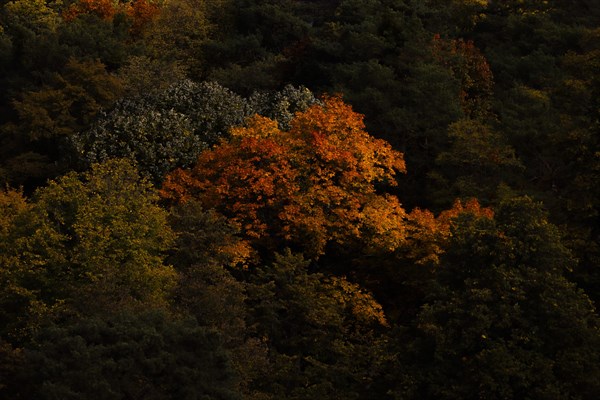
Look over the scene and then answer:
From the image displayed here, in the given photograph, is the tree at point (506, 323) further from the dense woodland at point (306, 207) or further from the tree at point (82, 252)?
the tree at point (82, 252)

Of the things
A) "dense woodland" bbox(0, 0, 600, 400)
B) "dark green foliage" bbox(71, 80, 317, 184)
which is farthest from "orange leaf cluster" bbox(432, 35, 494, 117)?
"dark green foliage" bbox(71, 80, 317, 184)

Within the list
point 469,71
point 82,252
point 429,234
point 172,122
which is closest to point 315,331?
point 429,234

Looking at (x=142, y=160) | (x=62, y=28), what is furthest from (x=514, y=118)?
(x=62, y=28)

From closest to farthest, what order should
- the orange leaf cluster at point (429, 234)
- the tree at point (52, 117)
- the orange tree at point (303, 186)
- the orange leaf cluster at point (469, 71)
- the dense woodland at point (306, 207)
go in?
the dense woodland at point (306, 207) → the orange leaf cluster at point (429, 234) → the orange tree at point (303, 186) → the tree at point (52, 117) → the orange leaf cluster at point (469, 71)

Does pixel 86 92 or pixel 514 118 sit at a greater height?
pixel 514 118

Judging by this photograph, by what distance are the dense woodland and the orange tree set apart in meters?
0.13

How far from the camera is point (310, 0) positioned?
91.8m

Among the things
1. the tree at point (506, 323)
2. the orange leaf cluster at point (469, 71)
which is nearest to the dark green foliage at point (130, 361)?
the tree at point (506, 323)

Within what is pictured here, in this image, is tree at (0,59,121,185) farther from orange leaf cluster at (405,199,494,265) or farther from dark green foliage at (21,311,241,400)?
dark green foliage at (21,311,241,400)

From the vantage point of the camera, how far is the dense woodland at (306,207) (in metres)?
34.3

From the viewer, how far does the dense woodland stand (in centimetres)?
3434

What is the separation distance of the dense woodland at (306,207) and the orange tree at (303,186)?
0.43ft

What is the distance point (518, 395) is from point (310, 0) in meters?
62.0

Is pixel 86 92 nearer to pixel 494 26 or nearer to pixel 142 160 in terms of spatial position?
pixel 142 160
